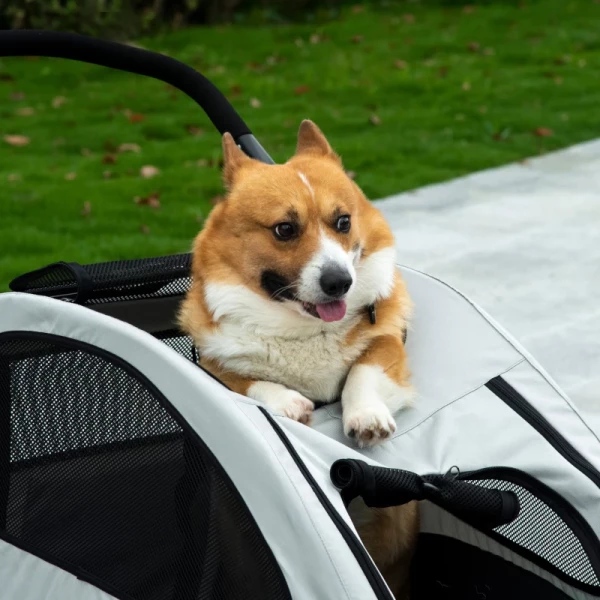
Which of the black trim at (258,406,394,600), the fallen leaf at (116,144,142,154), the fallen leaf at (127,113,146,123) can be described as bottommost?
the fallen leaf at (127,113,146,123)

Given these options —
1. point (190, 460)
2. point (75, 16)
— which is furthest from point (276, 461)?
point (75, 16)

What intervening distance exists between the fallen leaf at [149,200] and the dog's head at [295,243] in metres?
3.31

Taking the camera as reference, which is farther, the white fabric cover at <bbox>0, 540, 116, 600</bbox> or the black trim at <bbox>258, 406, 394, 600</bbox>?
the white fabric cover at <bbox>0, 540, 116, 600</bbox>

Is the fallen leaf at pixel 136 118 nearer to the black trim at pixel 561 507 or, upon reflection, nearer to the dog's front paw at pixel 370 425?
the dog's front paw at pixel 370 425

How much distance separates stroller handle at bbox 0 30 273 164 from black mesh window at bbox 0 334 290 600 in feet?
2.52

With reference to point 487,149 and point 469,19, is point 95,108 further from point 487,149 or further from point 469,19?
point 469,19

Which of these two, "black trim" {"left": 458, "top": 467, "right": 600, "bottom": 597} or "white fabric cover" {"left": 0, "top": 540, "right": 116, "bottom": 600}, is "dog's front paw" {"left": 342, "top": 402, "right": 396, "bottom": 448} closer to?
"black trim" {"left": 458, "top": 467, "right": 600, "bottom": 597}

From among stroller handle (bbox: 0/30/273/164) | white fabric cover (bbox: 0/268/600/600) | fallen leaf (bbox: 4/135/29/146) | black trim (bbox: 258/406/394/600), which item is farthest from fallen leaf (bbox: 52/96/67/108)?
black trim (bbox: 258/406/394/600)

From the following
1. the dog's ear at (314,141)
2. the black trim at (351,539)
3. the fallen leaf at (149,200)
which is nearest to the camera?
the black trim at (351,539)

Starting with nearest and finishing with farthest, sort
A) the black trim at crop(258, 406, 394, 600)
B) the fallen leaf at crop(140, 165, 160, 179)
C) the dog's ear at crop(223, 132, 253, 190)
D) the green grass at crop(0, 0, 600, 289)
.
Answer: the black trim at crop(258, 406, 394, 600), the dog's ear at crop(223, 132, 253, 190), the green grass at crop(0, 0, 600, 289), the fallen leaf at crop(140, 165, 160, 179)

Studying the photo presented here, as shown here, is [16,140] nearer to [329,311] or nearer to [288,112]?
[288,112]

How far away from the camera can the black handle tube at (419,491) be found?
1.74m

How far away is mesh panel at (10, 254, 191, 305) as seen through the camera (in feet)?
7.93

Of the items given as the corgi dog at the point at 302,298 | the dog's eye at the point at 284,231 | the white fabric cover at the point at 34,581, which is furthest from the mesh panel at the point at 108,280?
the white fabric cover at the point at 34,581
